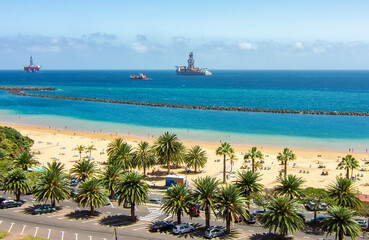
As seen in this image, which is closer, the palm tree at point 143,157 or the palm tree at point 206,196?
the palm tree at point 206,196

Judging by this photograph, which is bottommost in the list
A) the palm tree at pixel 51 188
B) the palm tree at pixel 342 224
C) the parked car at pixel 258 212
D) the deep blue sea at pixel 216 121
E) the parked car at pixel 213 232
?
the parked car at pixel 213 232

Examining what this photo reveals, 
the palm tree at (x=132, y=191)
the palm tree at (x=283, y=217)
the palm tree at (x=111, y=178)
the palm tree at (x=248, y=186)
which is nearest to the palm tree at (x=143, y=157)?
the palm tree at (x=111, y=178)

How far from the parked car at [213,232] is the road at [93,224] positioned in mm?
823

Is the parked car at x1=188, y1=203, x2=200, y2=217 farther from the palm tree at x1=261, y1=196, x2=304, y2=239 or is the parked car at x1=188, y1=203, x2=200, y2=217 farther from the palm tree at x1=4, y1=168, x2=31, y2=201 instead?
the palm tree at x1=4, y1=168, x2=31, y2=201

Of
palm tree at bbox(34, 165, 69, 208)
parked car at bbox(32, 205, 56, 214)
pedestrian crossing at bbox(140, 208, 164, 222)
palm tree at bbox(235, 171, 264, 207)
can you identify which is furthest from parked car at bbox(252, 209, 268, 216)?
parked car at bbox(32, 205, 56, 214)

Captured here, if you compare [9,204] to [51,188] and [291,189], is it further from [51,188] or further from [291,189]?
[291,189]

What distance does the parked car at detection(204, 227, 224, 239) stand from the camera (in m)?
35.4

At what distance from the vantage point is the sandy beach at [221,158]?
58000 mm

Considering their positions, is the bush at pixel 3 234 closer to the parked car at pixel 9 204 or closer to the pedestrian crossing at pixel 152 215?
the parked car at pixel 9 204

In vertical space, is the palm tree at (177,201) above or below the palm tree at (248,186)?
below

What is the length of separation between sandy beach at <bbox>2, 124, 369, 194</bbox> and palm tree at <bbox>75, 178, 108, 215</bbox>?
50.9 feet

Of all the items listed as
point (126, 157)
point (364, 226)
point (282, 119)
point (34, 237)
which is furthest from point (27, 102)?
point (364, 226)

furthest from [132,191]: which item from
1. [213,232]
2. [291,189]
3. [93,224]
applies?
[291,189]

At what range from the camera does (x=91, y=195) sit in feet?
132
